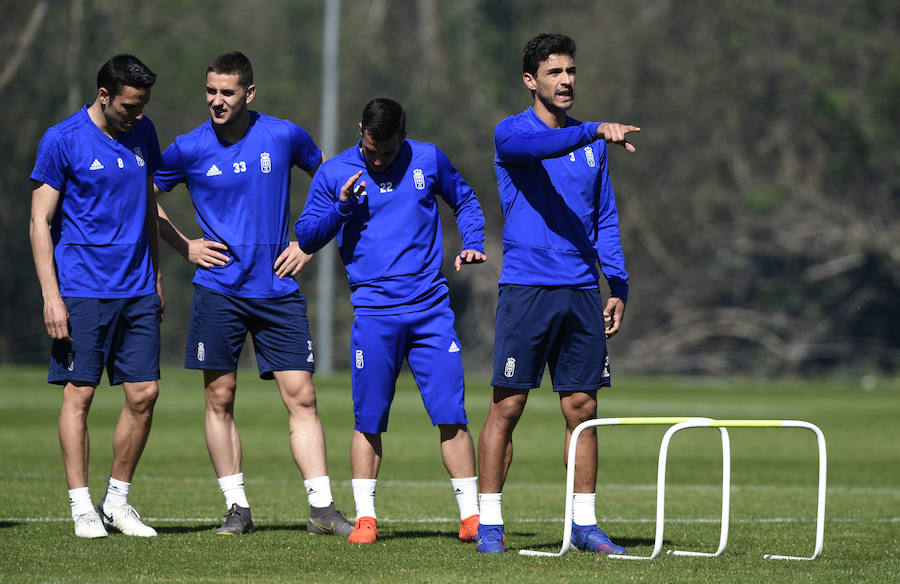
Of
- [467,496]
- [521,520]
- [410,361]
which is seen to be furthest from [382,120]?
[521,520]

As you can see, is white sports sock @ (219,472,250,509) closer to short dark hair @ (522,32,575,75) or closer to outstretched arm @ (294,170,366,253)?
outstretched arm @ (294,170,366,253)

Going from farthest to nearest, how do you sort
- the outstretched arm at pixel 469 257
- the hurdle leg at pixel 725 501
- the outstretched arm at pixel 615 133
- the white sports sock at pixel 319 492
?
the white sports sock at pixel 319 492, the outstretched arm at pixel 469 257, the hurdle leg at pixel 725 501, the outstretched arm at pixel 615 133

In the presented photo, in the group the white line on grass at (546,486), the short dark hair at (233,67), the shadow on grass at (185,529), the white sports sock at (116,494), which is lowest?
the white line on grass at (546,486)

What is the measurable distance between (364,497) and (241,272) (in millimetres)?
1440

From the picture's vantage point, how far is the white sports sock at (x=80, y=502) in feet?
24.7

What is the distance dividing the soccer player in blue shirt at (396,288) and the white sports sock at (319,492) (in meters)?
0.38

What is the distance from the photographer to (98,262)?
7.68 m

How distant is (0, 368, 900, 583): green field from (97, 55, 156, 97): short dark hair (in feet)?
7.82

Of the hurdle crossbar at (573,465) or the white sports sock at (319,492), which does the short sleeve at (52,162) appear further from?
the hurdle crossbar at (573,465)

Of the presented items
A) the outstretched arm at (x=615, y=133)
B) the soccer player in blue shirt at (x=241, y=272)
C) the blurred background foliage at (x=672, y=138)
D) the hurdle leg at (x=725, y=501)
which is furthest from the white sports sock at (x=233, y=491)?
the blurred background foliage at (x=672, y=138)

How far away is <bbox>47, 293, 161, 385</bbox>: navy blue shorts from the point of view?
7.64 metres

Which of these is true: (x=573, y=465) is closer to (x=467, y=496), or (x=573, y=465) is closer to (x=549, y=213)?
(x=467, y=496)

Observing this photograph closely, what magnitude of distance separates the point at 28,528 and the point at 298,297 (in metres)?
1.94

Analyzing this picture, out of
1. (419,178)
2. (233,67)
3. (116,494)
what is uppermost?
(233,67)
